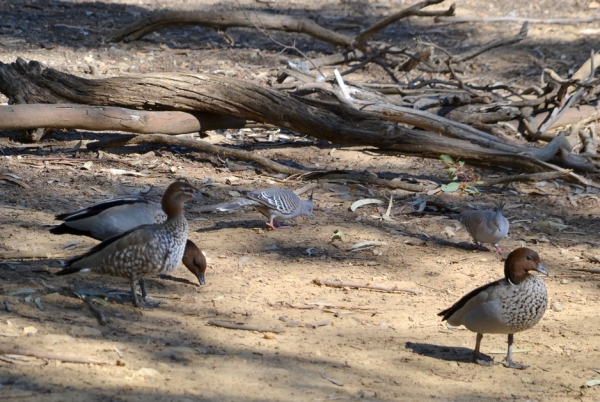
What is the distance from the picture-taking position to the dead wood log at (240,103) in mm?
8461

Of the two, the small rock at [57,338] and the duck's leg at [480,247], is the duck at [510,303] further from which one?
the small rock at [57,338]

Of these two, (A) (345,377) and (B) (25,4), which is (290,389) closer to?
(A) (345,377)

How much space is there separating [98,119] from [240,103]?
1491mm

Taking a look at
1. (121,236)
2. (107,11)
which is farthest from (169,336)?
(107,11)

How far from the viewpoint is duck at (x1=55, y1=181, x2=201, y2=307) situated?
4914 millimetres

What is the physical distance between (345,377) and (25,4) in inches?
501

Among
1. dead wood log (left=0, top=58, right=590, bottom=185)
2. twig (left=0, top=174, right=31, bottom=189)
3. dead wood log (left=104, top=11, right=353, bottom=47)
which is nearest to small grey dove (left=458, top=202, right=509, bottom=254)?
dead wood log (left=0, top=58, right=590, bottom=185)

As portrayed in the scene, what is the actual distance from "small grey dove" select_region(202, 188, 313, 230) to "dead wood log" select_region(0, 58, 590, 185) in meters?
1.70

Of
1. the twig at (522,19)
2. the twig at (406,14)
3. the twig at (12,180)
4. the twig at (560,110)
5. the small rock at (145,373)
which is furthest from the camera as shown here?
the twig at (522,19)

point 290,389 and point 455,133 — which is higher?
point 455,133

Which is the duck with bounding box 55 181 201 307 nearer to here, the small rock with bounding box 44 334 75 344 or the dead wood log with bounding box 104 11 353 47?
the small rock with bounding box 44 334 75 344

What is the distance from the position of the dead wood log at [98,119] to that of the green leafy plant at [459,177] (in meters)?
2.72

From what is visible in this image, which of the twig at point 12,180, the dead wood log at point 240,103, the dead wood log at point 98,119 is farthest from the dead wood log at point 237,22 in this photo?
the twig at point 12,180

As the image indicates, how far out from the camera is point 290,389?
4211 millimetres
